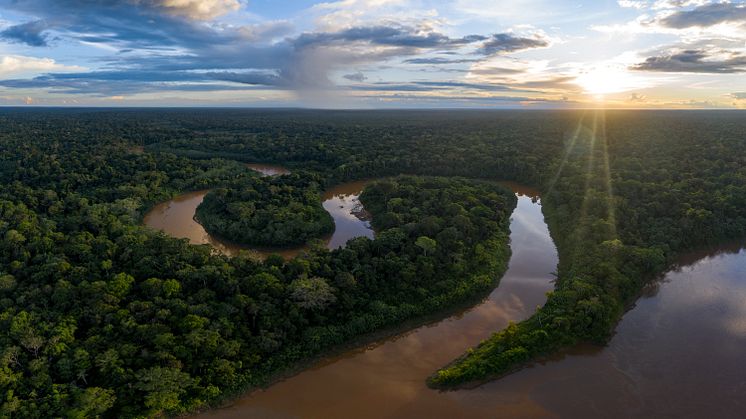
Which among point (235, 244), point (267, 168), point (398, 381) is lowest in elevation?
point (398, 381)

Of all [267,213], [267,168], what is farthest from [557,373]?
[267,168]

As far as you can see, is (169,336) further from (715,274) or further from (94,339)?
(715,274)

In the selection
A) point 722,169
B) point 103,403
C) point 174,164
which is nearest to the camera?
point 103,403

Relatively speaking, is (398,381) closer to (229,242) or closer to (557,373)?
(557,373)

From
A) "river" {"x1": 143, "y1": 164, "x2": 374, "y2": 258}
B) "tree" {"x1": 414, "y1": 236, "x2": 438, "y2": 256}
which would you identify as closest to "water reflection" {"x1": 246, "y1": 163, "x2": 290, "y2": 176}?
"river" {"x1": 143, "y1": 164, "x2": 374, "y2": 258}

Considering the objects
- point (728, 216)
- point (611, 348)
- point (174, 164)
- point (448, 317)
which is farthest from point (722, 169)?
point (174, 164)

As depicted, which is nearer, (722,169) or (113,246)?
(113,246)

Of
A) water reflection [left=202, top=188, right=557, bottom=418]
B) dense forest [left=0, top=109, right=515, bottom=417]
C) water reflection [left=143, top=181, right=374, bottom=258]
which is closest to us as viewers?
dense forest [left=0, top=109, right=515, bottom=417]

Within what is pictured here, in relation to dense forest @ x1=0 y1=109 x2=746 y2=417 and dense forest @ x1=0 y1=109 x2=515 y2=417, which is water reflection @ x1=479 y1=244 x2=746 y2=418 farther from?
dense forest @ x1=0 y1=109 x2=515 y2=417
